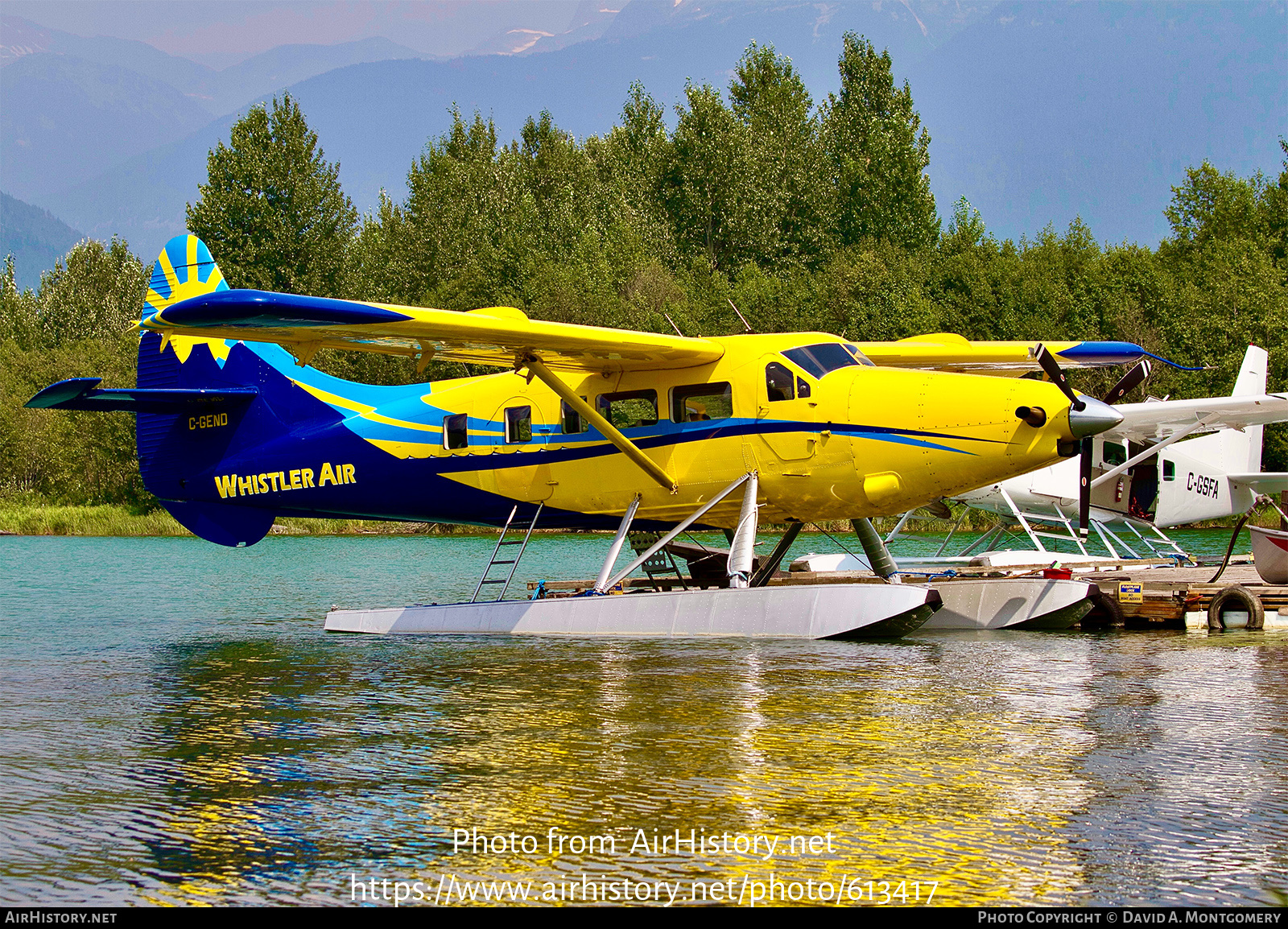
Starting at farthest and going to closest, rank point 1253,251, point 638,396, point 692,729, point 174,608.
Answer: point 1253,251, point 174,608, point 638,396, point 692,729

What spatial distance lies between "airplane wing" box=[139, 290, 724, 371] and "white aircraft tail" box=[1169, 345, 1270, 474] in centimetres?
1201

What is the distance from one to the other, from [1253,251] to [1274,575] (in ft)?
102

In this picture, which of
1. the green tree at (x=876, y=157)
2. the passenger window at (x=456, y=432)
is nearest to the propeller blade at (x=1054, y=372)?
the passenger window at (x=456, y=432)

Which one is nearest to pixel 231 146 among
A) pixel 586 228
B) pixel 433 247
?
pixel 433 247

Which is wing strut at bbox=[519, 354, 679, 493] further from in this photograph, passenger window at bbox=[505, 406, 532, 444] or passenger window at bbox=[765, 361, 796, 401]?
passenger window at bbox=[765, 361, 796, 401]

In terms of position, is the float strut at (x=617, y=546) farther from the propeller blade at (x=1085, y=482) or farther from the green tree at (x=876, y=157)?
the green tree at (x=876, y=157)

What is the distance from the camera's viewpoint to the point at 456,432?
13.0 metres

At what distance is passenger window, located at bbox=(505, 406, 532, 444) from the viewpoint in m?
12.7

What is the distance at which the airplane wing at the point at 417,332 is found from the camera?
368 inches

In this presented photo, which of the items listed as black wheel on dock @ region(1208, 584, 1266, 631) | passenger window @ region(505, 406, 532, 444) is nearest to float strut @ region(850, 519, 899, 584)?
black wheel on dock @ region(1208, 584, 1266, 631)

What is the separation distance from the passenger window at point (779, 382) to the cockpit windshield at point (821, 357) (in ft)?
0.47

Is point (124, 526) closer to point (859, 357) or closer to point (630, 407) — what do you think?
point (630, 407)

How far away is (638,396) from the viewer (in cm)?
1228

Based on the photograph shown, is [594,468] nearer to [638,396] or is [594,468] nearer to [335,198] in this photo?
[638,396]
